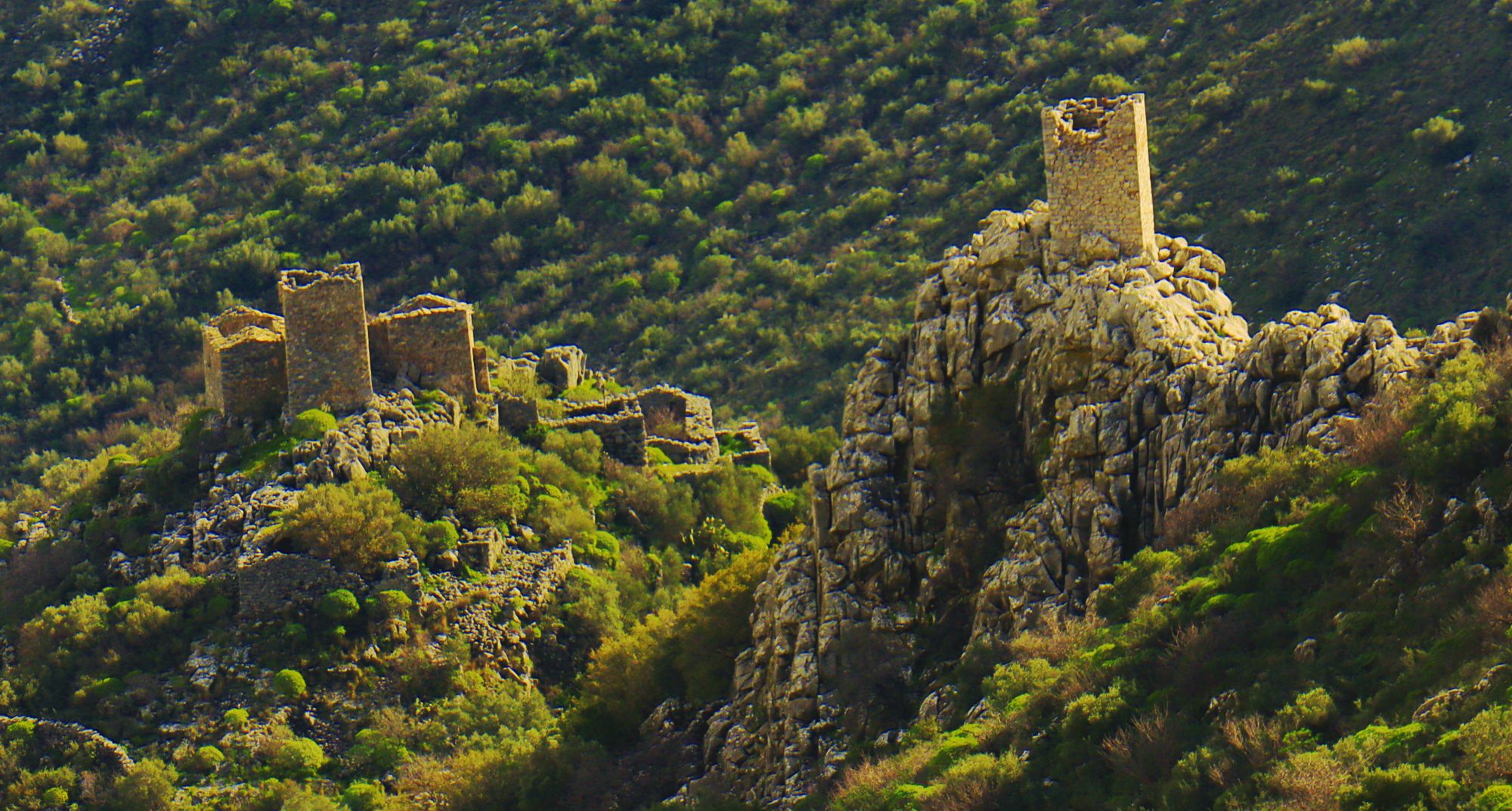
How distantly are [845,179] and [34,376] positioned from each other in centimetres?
2884

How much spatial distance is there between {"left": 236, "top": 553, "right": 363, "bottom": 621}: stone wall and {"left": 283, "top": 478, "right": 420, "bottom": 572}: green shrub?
44 centimetres

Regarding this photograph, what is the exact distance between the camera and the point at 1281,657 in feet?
145

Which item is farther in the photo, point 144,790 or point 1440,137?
point 1440,137

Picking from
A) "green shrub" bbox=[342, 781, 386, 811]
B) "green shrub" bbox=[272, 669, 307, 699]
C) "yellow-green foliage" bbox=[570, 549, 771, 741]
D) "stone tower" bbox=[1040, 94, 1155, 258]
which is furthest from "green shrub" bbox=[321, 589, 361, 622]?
"stone tower" bbox=[1040, 94, 1155, 258]

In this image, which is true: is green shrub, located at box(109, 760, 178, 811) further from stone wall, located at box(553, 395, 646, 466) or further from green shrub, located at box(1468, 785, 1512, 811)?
green shrub, located at box(1468, 785, 1512, 811)

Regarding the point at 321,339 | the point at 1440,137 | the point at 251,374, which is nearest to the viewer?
the point at 321,339

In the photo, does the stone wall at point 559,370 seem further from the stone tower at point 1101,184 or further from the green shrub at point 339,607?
the stone tower at point 1101,184

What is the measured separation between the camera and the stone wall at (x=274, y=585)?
65.1 m

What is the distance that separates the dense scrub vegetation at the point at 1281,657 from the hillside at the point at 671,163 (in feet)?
111

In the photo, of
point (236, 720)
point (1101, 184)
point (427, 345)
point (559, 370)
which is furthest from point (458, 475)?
point (1101, 184)

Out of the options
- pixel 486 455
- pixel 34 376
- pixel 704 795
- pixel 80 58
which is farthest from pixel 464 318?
pixel 80 58

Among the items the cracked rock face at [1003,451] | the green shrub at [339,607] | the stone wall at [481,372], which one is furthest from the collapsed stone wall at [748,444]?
the cracked rock face at [1003,451]

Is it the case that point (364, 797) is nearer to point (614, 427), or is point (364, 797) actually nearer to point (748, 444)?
point (614, 427)

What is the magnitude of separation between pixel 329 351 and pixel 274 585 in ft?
18.7
